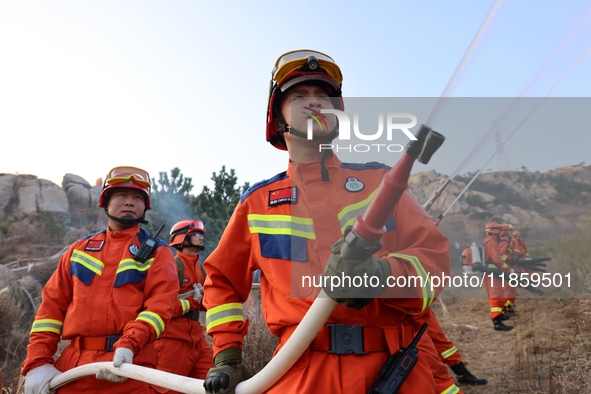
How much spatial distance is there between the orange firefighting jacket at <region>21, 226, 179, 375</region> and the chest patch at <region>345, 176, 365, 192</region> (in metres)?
2.20

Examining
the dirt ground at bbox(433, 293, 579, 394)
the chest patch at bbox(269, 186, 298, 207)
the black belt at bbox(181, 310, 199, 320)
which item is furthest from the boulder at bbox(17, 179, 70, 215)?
the chest patch at bbox(269, 186, 298, 207)

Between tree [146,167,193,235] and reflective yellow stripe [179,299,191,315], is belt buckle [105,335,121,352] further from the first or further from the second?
tree [146,167,193,235]

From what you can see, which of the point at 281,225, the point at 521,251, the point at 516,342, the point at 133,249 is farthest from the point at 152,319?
the point at 521,251

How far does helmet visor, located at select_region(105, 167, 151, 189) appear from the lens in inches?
Answer: 169

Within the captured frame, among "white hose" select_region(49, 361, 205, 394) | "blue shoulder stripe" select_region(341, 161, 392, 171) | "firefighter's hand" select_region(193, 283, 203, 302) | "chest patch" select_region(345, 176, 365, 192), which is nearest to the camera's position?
"chest patch" select_region(345, 176, 365, 192)

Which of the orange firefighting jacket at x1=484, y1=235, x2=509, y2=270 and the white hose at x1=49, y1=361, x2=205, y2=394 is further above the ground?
the orange firefighting jacket at x1=484, y1=235, x2=509, y2=270

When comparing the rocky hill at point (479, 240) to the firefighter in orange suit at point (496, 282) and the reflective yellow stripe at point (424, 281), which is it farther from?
the reflective yellow stripe at point (424, 281)

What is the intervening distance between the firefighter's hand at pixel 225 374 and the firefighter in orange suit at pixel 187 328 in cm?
352

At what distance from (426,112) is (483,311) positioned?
999cm

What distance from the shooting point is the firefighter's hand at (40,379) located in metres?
3.54

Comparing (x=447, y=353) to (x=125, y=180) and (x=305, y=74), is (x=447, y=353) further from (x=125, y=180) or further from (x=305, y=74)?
(x=305, y=74)

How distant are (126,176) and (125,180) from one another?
40 mm

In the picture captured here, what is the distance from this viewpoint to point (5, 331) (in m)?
7.76

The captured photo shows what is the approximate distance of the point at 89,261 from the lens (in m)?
3.89
